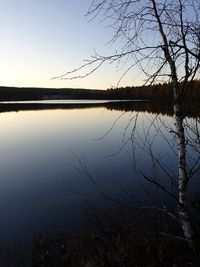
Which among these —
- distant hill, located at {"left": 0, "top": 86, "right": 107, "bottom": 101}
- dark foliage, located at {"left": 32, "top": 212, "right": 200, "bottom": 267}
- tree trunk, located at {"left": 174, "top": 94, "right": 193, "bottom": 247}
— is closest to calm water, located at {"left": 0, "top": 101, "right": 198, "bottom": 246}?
tree trunk, located at {"left": 174, "top": 94, "right": 193, "bottom": 247}

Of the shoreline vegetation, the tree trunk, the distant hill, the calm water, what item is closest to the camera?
the tree trunk

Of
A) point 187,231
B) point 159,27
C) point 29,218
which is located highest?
point 159,27

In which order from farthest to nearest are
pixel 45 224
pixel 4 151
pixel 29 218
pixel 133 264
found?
pixel 4 151 → pixel 29 218 → pixel 45 224 → pixel 133 264

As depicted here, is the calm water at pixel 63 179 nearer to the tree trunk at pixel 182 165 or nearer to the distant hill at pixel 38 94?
the tree trunk at pixel 182 165

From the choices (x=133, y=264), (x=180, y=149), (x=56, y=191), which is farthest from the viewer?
(x=56, y=191)

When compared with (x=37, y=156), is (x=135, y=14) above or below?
above

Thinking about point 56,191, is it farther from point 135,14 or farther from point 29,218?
point 135,14

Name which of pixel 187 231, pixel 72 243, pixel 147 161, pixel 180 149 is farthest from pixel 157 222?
pixel 147 161

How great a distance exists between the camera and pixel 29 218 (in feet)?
27.1

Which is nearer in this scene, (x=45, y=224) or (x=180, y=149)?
A: (x=180, y=149)

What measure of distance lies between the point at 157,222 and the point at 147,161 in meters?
6.98

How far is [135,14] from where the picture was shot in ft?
12.6

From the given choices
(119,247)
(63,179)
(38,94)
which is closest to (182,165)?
(119,247)

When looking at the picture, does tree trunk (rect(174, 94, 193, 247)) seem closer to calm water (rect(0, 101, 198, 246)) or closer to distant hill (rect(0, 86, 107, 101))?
calm water (rect(0, 101, 198, 246))
